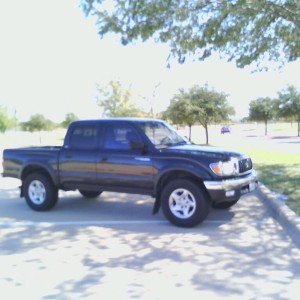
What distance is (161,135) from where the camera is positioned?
315 inches

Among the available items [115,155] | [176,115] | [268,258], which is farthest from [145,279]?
[176,115]

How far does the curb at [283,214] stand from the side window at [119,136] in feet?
9.54

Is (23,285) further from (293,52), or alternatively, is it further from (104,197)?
(293,52)

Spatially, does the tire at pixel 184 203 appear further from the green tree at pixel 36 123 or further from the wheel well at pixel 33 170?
the green tree at pixel 36 123

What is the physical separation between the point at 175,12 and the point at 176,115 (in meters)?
17.5

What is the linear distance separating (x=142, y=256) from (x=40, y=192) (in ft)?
12.3

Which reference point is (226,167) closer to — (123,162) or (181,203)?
(181,203)

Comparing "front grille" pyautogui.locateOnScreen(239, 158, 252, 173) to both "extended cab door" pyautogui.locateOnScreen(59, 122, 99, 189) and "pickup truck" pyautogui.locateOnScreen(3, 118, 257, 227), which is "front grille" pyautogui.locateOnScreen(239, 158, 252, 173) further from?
"extended cab door" pyautogui.locateOnScreen(59, 122, 99, 189)

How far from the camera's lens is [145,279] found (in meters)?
4.80

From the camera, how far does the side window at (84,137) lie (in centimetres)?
819

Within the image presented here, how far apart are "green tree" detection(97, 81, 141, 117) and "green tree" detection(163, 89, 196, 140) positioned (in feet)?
89.6

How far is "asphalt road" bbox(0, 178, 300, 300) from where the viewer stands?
4504 mm

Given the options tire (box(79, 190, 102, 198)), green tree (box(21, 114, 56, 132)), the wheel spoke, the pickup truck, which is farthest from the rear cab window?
green tree (box(21, 114, 56, 132))

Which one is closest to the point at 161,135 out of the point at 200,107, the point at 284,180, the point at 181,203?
the point at 181,203
